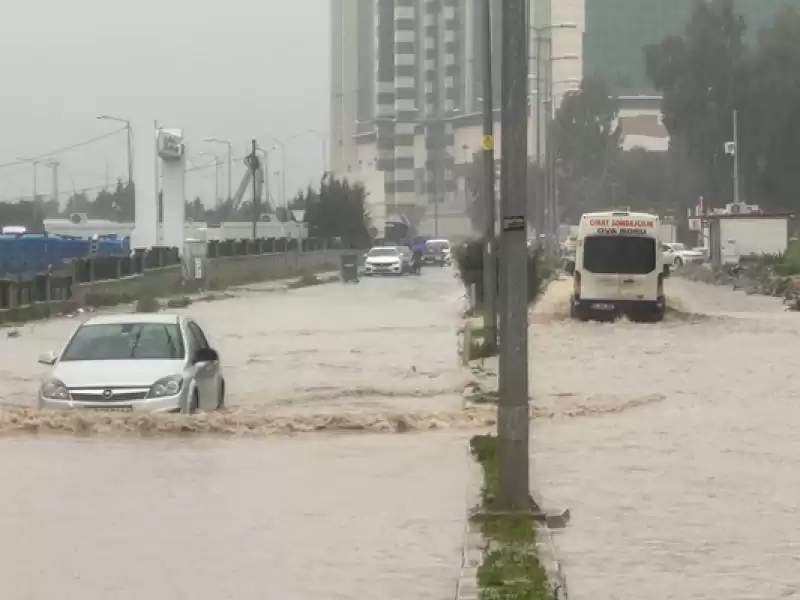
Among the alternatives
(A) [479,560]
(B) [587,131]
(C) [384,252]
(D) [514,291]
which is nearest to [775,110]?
(C) [384,252]

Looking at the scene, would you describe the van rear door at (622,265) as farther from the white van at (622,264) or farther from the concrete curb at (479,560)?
the concrete curb at (479,560)

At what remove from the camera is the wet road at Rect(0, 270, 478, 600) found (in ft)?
32.1

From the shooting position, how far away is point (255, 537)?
11227mm

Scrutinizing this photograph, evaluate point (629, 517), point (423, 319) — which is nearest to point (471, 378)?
point (629, 517)

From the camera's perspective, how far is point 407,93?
481ft

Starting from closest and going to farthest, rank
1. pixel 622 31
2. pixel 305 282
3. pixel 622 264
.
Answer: pixel 622 264 → pixel 305 282 → pixel 622 31

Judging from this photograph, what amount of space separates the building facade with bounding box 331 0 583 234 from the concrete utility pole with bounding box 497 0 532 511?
414 feet

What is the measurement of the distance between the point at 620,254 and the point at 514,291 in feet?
88.7

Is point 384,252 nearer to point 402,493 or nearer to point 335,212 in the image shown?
point 335,212

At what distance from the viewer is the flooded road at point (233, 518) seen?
973 centimetres

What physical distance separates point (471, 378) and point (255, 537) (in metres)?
14.4

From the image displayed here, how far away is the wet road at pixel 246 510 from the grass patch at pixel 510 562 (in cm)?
27

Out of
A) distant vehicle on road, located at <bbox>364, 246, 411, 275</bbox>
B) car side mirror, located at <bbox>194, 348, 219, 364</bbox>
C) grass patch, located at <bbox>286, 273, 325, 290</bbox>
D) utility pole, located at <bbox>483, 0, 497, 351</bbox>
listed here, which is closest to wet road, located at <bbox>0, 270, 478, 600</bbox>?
car side mirror, located at <bbox>194, 348, 219, 364</bbox>

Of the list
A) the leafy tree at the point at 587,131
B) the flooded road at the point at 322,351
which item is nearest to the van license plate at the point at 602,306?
the flooded road at the point at 322,351
